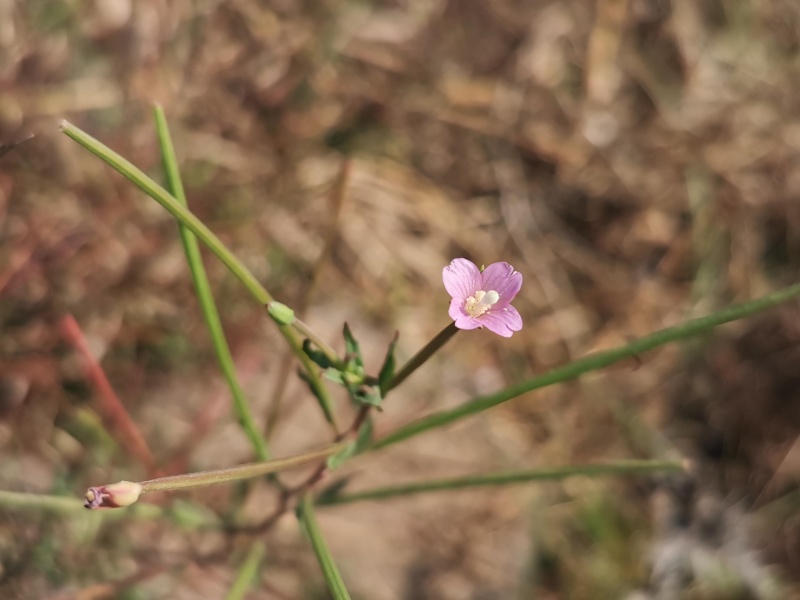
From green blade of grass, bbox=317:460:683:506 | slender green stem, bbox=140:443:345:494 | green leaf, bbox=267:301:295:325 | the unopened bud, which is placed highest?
green blade of grass, bbox=317:460:683:506

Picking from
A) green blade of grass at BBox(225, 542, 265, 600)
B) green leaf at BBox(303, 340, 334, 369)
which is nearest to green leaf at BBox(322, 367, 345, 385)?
green leaf at BBox(303, 340, 334, 369)

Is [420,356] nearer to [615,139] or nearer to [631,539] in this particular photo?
[631,539]

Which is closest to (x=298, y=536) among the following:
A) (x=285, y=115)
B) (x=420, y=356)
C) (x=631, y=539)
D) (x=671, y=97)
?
(x=631, y=539)

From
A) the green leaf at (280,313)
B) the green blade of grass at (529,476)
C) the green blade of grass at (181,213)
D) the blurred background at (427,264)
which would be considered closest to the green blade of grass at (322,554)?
the green blade of grass at (529,476)

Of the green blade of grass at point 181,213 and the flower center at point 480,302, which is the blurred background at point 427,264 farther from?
the flower center at point 480,302

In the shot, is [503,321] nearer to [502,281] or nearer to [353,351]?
[502,281]

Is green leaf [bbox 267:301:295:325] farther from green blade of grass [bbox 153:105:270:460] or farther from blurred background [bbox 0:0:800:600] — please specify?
blurred background [bbox 0:0:800:600]

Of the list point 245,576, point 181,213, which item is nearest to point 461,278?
point 181,213
